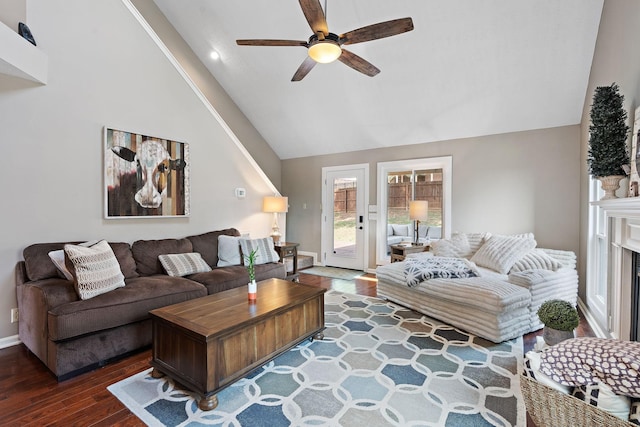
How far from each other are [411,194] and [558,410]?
415 centimetres

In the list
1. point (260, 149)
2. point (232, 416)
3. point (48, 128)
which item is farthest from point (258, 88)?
point (232, 416)

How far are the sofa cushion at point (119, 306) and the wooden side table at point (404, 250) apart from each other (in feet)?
9.57

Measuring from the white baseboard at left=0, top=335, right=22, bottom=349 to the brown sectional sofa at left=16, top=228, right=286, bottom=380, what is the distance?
3.6 inches

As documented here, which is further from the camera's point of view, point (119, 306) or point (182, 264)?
point (182, 264)

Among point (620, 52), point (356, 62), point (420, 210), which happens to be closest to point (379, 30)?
point (356, 62)

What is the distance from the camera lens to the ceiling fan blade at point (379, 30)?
2.21 meters

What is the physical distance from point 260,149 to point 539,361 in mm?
5782

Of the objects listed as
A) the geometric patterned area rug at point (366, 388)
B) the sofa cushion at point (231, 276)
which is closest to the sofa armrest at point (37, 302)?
the geometric patterned area rug at point (366, 388)

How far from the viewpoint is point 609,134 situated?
219 cm

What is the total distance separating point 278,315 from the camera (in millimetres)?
2412

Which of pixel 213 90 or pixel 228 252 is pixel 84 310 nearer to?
pixel 228 252

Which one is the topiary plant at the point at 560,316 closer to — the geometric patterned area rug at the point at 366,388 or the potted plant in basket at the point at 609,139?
the geometric patterned area rug at the point at 366,388

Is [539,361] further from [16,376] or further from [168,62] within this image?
[168,62]

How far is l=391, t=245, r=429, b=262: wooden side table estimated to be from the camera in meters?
4.63
